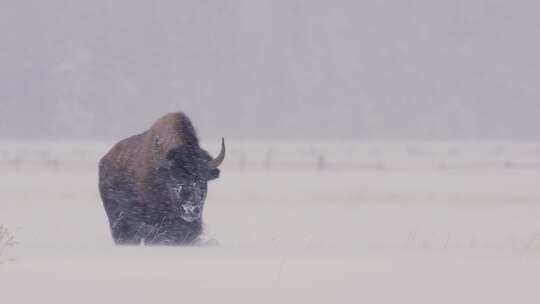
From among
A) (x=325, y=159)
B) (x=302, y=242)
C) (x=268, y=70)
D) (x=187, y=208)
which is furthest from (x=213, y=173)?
(x=268, y=70)

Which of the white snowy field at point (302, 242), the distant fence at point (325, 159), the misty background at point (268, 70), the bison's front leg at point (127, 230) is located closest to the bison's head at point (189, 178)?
the white snowy field at point (302, 242)

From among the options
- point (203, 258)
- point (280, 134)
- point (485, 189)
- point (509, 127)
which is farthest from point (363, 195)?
Result: point (509, 127)

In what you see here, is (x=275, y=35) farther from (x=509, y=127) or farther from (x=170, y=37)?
(x=509, y=127)

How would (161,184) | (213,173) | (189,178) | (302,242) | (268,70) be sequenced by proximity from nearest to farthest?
(189,178)
(213,173)
(161,184)
(302,242)
(268,70)

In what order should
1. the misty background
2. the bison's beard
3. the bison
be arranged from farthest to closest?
the misty background < the bison < the bison's beard

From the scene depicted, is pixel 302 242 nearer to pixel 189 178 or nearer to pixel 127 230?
pixel 127 230

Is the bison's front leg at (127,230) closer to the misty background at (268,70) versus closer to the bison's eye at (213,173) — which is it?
the bison's eye at (213,173)

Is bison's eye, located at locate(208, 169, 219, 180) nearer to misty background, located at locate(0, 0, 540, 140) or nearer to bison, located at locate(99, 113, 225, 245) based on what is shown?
bison, located at locate(99, 113, 225, 245)

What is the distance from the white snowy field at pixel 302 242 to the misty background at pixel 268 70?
205 ft

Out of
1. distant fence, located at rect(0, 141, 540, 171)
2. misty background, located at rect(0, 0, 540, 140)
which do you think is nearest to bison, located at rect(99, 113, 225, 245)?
distant fence, located at rect(0, 141, 540, 171)

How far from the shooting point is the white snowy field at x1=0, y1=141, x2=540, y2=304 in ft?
22.0

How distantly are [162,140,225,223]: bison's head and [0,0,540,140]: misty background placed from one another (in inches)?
3117

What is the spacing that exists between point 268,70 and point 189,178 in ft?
318

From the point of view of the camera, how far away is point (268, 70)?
4166 inches
